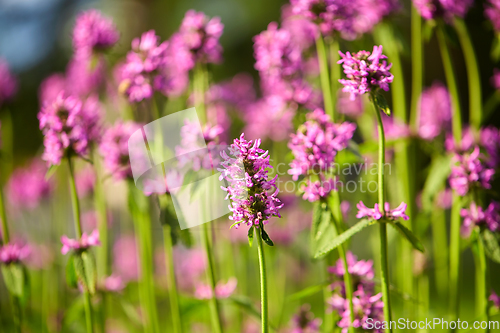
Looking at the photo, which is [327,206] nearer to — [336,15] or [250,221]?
[250,221]

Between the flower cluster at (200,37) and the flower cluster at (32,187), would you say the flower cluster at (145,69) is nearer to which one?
the flower cluster at (200,37)

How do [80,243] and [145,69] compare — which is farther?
[145,69]

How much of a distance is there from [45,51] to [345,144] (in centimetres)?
740

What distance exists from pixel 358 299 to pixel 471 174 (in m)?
0.68

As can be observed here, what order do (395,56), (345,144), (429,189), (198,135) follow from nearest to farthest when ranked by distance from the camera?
(345,144) → (198,135) → (429,189) → (395,56)

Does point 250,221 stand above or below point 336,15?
below

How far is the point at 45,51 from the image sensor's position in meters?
7.58

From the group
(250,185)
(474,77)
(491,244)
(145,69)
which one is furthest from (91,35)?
(491,244)

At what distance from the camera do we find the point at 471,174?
1709mm

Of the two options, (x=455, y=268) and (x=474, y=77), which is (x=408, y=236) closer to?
(x=455, y=268)

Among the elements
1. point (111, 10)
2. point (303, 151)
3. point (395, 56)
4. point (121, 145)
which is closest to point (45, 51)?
point (111, 10)

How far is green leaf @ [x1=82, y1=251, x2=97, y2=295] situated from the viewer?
174 cm

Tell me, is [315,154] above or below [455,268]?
above

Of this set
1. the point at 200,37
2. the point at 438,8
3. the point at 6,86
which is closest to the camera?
the point at 438,8
